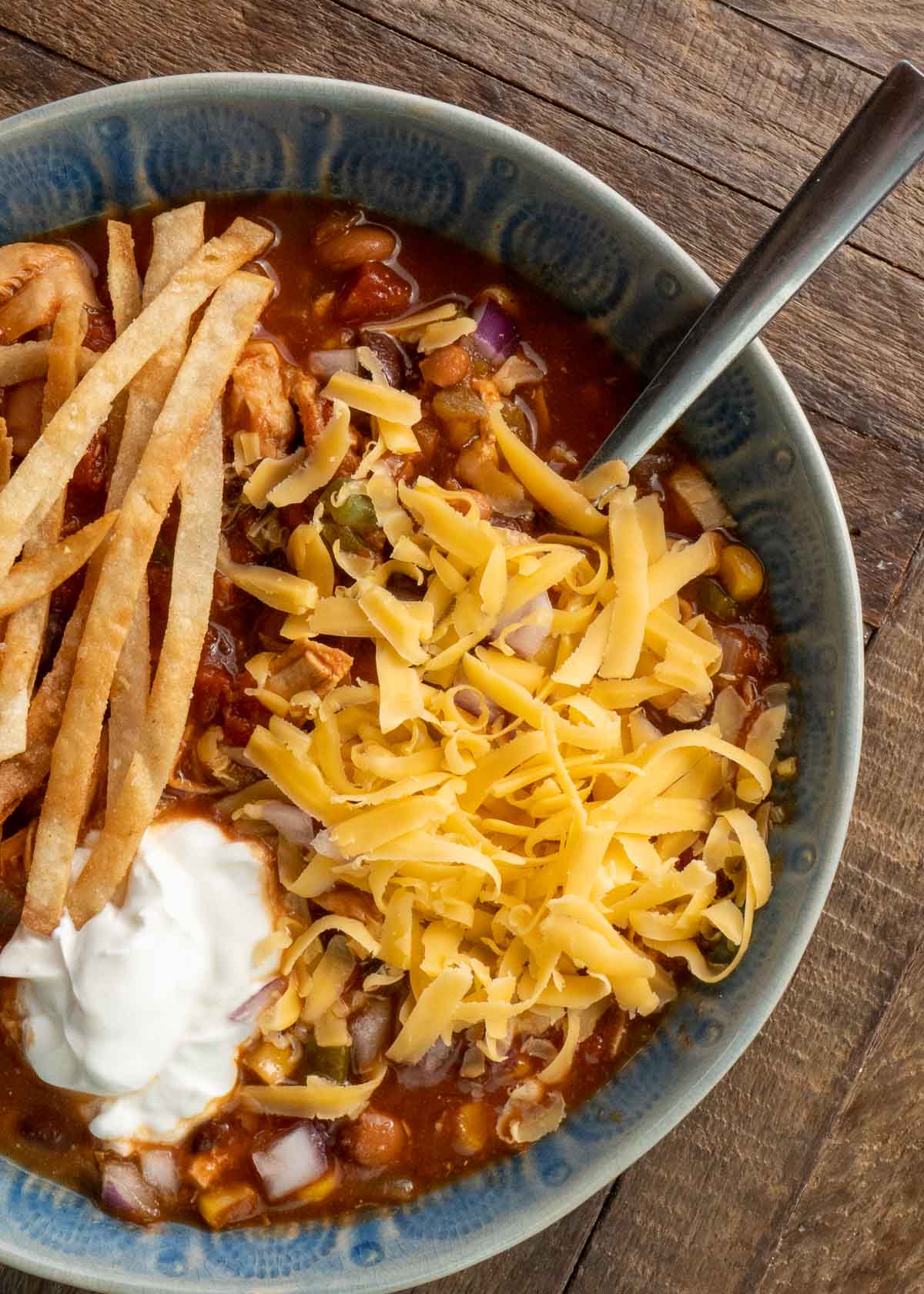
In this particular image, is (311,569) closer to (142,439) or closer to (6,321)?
(142,439)

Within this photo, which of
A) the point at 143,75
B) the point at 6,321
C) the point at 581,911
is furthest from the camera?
the point at 143,75

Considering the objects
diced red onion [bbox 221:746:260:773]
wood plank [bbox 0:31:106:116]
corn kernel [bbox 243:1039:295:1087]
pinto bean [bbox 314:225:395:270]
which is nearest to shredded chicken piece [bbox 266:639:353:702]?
diced red onion [bbox 221:746:260:773]

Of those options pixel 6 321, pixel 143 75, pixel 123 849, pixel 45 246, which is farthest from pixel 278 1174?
pixel 143 75

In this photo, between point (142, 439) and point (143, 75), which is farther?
point (143, 75)

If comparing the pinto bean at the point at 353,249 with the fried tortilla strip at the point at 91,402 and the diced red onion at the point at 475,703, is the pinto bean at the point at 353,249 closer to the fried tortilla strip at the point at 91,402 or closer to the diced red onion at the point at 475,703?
the fried tortilla strip at the point at 91,402

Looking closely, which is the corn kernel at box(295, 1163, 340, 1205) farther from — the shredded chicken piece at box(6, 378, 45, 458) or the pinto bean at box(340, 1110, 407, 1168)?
the shredded chicken piece at box(6, 378, 45, 458)
